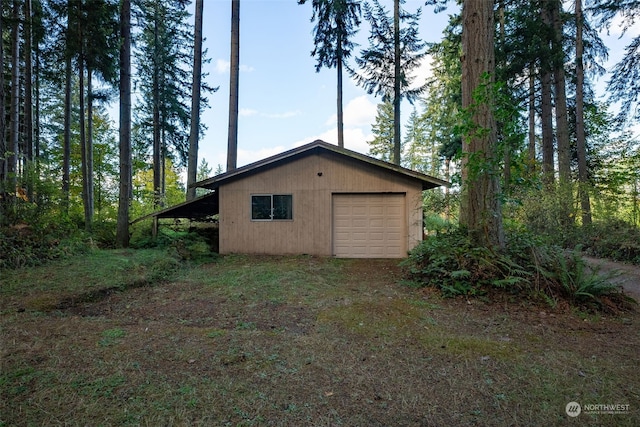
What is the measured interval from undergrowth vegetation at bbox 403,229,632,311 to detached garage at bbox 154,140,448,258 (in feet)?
12.4

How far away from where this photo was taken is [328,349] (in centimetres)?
292

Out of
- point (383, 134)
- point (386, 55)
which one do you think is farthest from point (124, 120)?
point (383, 134)

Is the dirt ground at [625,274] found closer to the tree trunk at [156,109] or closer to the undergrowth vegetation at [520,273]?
the undergrowth vegetation at [520,273]

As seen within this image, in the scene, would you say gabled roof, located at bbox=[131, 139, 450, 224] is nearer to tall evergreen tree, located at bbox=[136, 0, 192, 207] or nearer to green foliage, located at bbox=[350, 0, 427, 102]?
tall evergreen tree, located at bbox=[136, 0, 192, 207]

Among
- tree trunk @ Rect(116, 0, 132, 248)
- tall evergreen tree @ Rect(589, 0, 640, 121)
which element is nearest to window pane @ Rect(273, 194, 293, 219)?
tree trunk @ Rect(116, 0, 132, 248)

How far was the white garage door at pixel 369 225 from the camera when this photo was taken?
369 inches

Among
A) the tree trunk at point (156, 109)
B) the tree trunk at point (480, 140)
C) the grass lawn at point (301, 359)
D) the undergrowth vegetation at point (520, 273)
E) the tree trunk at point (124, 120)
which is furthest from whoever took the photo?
the tree trunk at point (156, 109)

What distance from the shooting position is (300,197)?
9.55 metres

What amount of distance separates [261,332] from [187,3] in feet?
48.3

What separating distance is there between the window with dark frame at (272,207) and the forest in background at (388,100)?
153 inches

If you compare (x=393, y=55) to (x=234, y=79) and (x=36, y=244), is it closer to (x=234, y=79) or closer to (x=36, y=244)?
(x=234, y=79)

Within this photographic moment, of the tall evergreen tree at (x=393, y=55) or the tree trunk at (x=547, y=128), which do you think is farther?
the tall evergreen tree at (x=393, y=55)

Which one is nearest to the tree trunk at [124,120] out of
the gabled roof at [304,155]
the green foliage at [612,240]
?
the gabled roof at [304,155]

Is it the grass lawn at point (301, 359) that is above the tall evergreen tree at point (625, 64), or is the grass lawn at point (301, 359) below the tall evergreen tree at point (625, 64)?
below
